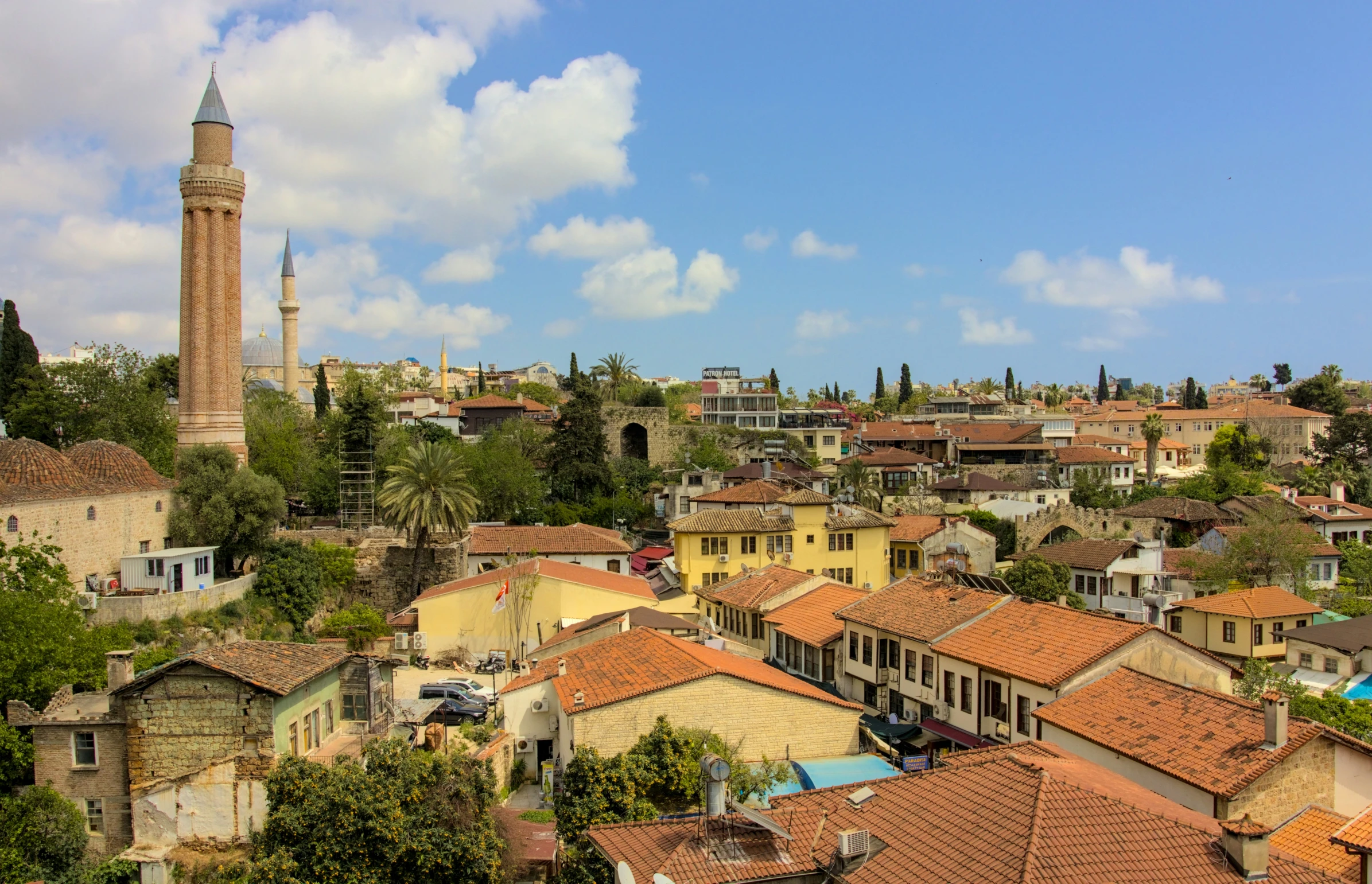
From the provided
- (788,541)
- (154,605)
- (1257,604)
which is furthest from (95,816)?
(1257,604)

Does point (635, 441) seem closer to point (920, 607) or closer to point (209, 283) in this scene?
point (209, 283)

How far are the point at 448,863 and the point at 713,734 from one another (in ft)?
18.8

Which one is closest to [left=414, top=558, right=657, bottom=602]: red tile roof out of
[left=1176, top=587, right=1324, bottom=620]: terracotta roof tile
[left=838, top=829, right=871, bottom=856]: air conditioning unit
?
[left=1176, top=587, right=1324, bottom=620]: terracotta roof tile

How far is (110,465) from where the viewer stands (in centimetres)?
3512

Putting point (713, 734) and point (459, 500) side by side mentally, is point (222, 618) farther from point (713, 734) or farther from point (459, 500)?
point (713, 734)

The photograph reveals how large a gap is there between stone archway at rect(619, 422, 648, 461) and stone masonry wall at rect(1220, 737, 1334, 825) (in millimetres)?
60199

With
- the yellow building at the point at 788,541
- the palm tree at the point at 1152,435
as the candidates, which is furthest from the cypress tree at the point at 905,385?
the yellow building at the point at 788,541

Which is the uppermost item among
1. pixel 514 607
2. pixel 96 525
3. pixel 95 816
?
pixel 96 525

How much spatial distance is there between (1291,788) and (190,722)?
2018 centimetres

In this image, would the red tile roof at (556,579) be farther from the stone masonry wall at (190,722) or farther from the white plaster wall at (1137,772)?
the white plaster wall at (1137,772)

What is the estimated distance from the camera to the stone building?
29562mm

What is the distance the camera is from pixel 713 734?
18.0 m

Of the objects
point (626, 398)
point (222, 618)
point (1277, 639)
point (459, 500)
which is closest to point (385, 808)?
point (222, 618)

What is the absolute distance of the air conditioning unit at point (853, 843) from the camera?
36.5 ft
